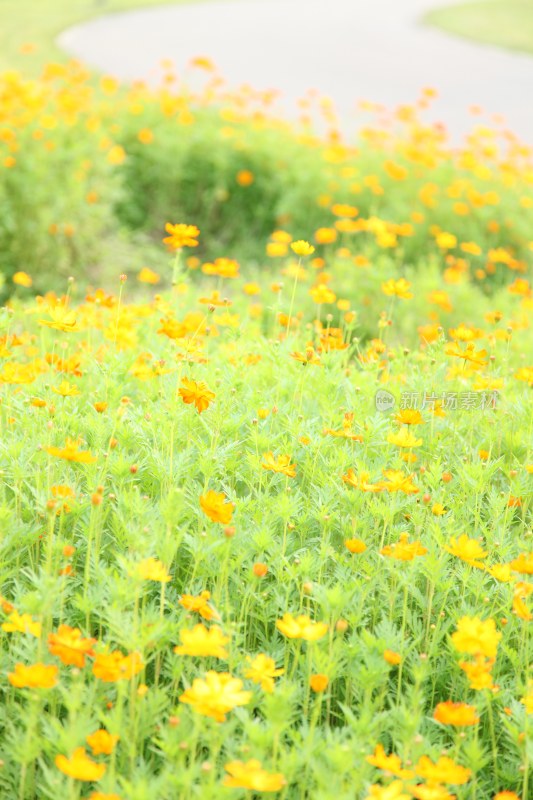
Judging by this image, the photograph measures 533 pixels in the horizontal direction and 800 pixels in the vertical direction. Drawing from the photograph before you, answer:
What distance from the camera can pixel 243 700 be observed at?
1.48 m

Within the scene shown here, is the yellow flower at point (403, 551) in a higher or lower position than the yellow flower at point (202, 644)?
higher

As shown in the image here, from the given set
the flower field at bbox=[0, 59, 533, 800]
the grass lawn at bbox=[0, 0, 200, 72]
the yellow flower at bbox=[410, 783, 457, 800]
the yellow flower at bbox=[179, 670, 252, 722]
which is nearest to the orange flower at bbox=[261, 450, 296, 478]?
the flower field at bbox=[0, 59, 533, 800]

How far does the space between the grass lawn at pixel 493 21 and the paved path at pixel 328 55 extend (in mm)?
436

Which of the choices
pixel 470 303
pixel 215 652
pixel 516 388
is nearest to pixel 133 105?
pixel 470 303

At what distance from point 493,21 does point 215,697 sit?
1827cm

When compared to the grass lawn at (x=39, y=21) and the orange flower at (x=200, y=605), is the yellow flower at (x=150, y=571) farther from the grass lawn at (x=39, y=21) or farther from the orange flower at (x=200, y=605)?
the grass lawn at (x=39, y=21)

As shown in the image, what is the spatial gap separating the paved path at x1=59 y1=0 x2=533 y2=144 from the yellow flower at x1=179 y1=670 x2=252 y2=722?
9.42 m

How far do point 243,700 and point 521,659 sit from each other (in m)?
0.71

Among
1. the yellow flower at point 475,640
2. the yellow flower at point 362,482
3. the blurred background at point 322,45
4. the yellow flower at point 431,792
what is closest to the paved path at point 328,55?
the blurred background at point 322,45

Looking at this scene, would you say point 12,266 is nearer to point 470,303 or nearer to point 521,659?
point 470,303

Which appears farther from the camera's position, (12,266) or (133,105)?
(133,105)

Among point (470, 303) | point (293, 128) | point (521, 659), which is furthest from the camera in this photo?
point (293, 128)

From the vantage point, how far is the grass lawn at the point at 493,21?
16156 millimetres

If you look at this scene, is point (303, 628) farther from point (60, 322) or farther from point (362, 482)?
point (60, 322)
